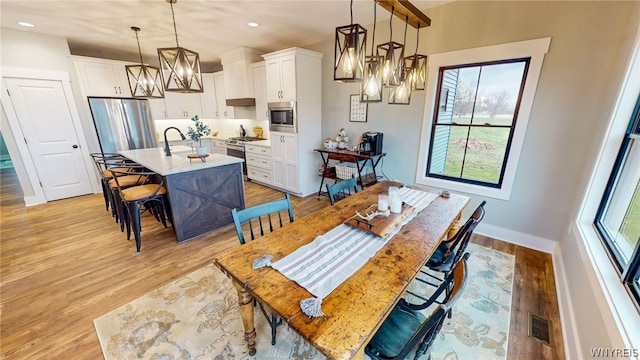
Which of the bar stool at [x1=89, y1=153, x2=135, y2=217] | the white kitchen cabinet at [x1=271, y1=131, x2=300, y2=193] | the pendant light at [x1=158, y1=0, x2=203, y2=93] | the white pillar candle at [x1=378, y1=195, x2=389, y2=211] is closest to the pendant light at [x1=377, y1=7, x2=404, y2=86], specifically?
the white pillar candle at [x1=378, y1=195, x2=389, y2=211]

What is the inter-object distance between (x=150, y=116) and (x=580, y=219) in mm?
6854

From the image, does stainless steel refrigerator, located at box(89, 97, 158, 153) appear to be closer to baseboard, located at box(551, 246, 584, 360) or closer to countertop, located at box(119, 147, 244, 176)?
countertop, located at box(119, 147, 244, 176)

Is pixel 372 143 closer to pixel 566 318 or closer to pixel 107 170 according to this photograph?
pixel 566 318

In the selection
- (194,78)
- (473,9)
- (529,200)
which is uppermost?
(473,9)

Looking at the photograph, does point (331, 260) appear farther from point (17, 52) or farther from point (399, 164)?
point (17, 52)

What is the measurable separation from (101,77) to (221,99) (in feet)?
7.16

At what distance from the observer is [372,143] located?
342 cm

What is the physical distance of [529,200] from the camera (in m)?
2.63

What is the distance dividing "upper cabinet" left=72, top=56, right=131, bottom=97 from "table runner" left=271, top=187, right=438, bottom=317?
5454mm

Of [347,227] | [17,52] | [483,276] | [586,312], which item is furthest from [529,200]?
[17,52]

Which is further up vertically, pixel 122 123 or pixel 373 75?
pixel 373 75

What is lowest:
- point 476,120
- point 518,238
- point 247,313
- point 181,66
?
point 518,238

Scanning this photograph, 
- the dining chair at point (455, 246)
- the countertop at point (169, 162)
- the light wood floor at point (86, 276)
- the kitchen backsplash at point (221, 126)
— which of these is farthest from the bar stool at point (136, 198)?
the kitchen backsplash at point (221, 126)

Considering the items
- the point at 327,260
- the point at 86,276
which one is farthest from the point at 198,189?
the point at 327,260
